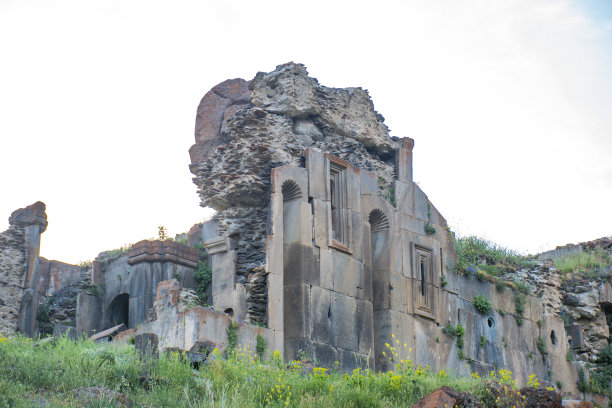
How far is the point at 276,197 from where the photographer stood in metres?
15.3

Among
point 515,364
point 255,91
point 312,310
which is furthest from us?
point 515,364

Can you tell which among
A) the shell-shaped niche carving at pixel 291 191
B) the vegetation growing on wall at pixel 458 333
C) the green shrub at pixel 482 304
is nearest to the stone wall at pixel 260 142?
the shell-shaped niche carving at pixel 291 191

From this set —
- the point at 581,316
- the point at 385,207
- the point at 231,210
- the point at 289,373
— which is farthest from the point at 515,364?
the point at 289,373

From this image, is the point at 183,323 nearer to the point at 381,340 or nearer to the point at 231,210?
the point at 231,210

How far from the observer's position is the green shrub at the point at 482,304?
59.8 ft

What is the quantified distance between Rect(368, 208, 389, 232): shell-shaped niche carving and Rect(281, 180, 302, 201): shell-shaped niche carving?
1995mm

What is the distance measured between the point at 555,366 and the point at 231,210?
26.5 ft

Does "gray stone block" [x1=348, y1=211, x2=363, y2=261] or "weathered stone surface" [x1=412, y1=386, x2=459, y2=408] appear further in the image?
"gray stone block" [x1=348, y1=211, x2=363, y2=261]

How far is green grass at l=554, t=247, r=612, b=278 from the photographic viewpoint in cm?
2112

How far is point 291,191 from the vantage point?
51.5 ft

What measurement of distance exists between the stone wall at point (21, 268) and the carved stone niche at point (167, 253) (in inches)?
84.7

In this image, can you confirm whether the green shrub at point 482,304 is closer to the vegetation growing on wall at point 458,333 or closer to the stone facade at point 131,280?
the vegetation growing on wall at point 458,333

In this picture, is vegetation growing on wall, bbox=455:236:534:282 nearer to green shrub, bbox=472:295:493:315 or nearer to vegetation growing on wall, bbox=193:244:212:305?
green shrub, bbox=472:295:493:315

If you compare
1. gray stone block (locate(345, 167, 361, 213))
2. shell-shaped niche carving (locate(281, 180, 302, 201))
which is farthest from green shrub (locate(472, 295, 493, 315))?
shell-shaped niche carving (locate(281, 180, 302, 201))
